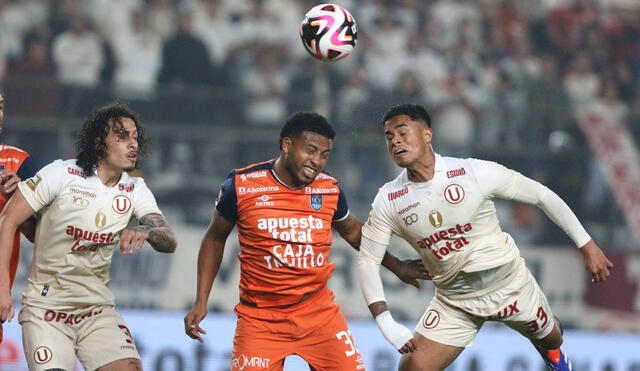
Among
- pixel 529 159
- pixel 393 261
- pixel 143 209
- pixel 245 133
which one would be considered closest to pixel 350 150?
pixel 245 133

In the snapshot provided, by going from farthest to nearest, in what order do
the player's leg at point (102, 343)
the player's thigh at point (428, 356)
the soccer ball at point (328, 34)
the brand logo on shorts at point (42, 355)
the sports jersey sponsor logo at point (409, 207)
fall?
the soccer ball at point (328, 34), the player's thigh at point (428, 356), the sports jersey sponsor logo at point (409, 207), the player's leg at point (102, 343), the brand logo on shorts at point (42, 355)

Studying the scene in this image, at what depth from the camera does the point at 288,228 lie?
6.33m

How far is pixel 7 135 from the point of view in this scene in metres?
10.2

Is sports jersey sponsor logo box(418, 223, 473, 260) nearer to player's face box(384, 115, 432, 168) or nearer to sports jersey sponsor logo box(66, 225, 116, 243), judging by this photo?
player's face box(384, 115, 432, 168)

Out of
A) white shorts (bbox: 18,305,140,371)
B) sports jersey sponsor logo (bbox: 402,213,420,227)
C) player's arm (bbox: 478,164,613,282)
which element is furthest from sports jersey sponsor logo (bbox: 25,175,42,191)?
player's arm (bbox: 478,164,613,282)

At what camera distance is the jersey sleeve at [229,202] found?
6.41 meters

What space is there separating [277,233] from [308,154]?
1.73ft

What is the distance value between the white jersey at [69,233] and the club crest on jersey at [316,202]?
3.85 feet

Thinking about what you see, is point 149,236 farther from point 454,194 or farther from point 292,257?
point 454,194

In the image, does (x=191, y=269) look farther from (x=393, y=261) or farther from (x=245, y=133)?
(x=393, y=261)

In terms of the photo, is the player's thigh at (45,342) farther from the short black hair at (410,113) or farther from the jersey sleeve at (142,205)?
the short black hair at (410,113)

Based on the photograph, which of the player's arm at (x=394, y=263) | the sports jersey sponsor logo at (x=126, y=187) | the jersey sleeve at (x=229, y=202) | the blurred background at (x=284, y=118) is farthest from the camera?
the blurred background at (x=284, y=118)

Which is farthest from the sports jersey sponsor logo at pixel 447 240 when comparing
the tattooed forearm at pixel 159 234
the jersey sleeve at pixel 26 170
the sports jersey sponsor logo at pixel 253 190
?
the jersey sleeve at pixel 26 170

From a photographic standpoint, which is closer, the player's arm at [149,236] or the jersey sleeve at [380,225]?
the player's arm at [149,236]
